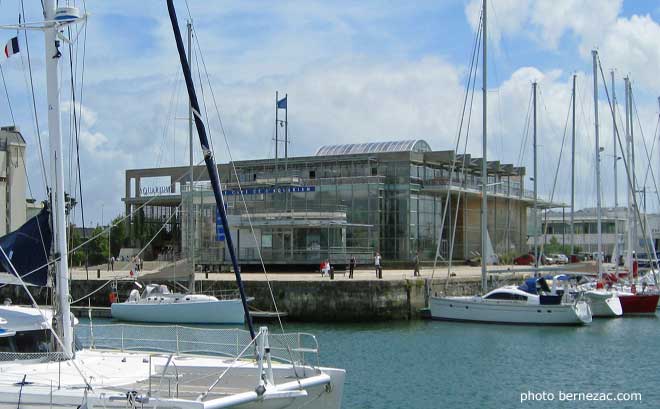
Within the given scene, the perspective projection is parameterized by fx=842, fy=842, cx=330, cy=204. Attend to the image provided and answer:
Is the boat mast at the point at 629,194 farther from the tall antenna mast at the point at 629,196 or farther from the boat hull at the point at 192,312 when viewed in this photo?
the boat hull at the point at 192,312

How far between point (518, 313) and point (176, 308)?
747 inches

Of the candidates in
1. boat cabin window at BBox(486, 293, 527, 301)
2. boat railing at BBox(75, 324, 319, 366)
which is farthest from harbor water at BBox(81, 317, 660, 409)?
boat railing at BBox(75, 324, 319, 366)

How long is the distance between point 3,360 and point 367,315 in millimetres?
32354

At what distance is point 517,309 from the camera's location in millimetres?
47094

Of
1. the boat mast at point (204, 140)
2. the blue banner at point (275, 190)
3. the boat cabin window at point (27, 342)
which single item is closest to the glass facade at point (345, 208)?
the blue banner at point (275, 190)

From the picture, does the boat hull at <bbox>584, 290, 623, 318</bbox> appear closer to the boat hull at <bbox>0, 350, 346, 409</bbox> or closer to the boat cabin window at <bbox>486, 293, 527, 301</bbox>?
the boat cabin window at <bbox>486, 293, 527, 301</bbox>

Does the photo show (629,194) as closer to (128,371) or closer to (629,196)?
(629,196)

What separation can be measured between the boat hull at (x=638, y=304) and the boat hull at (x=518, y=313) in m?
6.18

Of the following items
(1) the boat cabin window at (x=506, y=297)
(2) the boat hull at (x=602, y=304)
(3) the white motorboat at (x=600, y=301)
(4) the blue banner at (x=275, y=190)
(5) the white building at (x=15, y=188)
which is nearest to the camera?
(1) the boat cabin window at (x=506, y=297)

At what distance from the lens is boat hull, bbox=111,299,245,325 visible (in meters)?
45.3

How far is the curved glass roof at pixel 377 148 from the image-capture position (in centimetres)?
8169

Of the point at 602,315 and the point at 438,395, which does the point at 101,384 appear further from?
the point at 602,315

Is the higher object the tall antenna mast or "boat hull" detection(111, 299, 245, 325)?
the tall antenna mast

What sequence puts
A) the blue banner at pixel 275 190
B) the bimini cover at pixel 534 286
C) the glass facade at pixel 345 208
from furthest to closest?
the blue banner at pixel 275 190
the glass facade at pixel 345 208
the bimini cover at pixel 534 286
